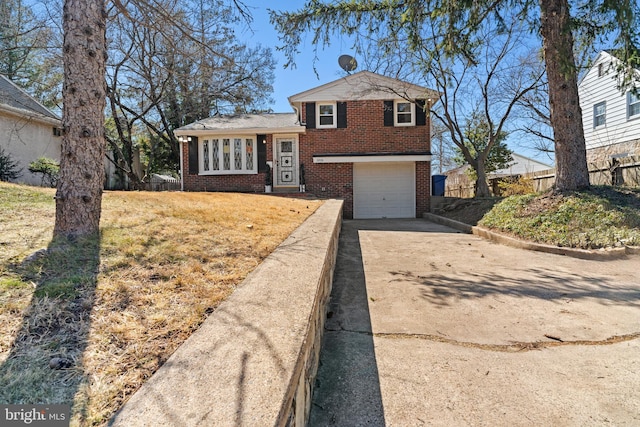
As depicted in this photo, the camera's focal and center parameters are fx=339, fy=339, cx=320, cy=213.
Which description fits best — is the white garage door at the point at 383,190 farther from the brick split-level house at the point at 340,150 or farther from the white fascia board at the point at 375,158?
the white fascia board at the point at 375,158

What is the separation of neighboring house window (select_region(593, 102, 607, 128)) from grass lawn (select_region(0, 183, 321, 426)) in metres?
17.9

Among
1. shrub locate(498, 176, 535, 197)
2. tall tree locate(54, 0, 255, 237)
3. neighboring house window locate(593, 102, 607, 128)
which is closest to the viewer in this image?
tall tree locate(54, 0, 255, 237)

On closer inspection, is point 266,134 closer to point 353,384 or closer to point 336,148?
point 336,148

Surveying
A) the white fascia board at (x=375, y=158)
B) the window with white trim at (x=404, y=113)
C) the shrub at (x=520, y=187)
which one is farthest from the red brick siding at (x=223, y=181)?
the shrub at (x=520, y=187)

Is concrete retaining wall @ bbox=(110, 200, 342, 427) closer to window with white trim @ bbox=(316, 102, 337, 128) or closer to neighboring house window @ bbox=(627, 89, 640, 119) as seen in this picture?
window with white trim @ bbox=(316, 102, 337, 128)

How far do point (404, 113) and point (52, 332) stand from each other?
45.0ft

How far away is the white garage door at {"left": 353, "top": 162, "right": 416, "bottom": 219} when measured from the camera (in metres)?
13.8

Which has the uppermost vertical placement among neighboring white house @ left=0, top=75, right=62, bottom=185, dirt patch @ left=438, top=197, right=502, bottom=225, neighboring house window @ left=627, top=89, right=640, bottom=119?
neighboring house window @ left=627, top=89, right=640, bottom=119

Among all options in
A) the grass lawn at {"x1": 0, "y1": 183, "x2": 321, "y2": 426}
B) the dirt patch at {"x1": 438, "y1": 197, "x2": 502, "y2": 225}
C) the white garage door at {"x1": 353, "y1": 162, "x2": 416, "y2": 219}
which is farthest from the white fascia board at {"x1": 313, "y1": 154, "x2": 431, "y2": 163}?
the grass lawn at {"x1": 0, "y1": 183, "x2": 321, "y2": 426}

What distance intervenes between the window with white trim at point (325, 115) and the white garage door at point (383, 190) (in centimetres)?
203

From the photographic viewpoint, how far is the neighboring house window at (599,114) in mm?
15070

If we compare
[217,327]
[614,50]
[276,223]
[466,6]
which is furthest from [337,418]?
[614,50]

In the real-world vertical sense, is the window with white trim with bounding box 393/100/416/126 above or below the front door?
above

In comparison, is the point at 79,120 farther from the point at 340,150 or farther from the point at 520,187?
the point at 520,187
